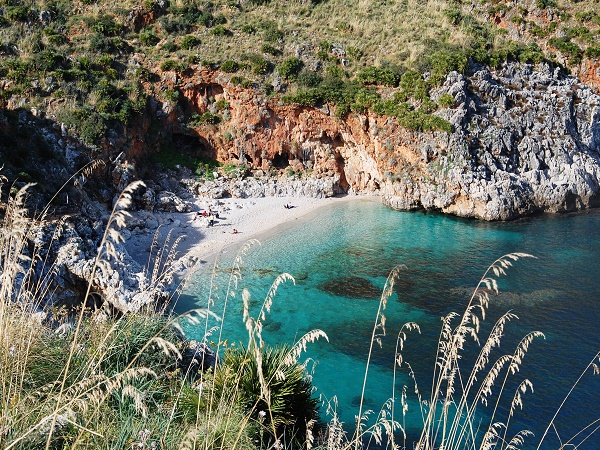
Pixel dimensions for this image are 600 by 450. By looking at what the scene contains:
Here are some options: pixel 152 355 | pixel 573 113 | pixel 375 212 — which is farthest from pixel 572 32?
pixel 152 355

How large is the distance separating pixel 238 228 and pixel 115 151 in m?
9.44

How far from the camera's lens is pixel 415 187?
32781 millimetres

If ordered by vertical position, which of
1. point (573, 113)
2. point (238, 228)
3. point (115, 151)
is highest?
point (573, 113)

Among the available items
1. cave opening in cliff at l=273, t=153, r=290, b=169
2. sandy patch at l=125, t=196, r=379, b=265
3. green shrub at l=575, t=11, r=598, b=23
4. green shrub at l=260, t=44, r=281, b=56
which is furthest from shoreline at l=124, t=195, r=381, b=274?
green shrub at l=575, t=11, r=598, b=23

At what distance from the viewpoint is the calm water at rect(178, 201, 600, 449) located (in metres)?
14.5

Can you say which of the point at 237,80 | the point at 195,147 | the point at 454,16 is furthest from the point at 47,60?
the point at 454,16

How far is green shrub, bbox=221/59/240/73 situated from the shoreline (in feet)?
33.5

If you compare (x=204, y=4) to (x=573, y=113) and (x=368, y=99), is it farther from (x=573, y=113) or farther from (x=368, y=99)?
(x=573, y=113)

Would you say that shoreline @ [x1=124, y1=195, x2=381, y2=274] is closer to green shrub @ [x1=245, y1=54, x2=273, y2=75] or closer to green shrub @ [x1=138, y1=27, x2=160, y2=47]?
green shrub @ [x1=245, y1=54, x2=273, y2=75]

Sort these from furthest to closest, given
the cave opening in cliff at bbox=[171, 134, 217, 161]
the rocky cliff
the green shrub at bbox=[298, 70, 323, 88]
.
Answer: the cave opening in cliff at bbox=[171, 134, 217, 161] → the green shrub at bbox=[298, 70, 323, 88] → the rocky cliff

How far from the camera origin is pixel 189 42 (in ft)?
123

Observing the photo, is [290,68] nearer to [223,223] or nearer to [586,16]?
[223,223]

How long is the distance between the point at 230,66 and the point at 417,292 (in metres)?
23.4

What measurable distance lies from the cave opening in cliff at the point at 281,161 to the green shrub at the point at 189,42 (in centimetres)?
1112
